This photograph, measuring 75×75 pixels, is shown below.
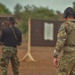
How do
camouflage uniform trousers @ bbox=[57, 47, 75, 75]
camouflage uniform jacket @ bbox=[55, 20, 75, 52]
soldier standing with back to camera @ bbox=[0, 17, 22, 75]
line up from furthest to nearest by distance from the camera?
soldier standing with back to camera @ bbox=[0, 17, 22, 75]
camouflage uniform trousers @ bbox=[57, 47, 75, 75]
camouflage uniform jacket @ bbox=[55, 20, 75, 52]

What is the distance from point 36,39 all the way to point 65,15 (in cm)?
1361

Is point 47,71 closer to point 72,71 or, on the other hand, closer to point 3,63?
point 3,63

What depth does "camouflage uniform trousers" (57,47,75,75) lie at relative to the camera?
9.70 metres

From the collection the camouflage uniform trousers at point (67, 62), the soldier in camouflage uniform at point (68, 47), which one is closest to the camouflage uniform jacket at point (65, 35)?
the soldier in camouflage uniform at point (68, 47)

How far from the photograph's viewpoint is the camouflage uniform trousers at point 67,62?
970 cm

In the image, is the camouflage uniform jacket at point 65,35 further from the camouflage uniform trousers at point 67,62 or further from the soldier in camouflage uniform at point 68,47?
the camouflage uniform trousers at point 67,62

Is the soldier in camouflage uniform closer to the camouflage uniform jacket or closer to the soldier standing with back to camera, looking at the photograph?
the camouflage uniform jacket

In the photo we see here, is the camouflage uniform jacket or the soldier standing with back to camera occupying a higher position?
the camouflage uniform jacket

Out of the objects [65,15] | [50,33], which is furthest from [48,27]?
[65,15]

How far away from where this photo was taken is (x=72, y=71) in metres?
9.77

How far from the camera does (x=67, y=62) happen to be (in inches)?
382

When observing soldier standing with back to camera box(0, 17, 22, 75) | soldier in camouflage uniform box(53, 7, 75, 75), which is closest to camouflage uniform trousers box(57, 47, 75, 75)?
soldier in camouflage uniform box(53, 7, 75, 75)

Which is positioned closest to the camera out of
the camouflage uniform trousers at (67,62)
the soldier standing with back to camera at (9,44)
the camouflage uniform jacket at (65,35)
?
the camouflage uniform jacket at (65,35)

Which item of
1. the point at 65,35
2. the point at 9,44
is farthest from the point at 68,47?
the point at 9,44
